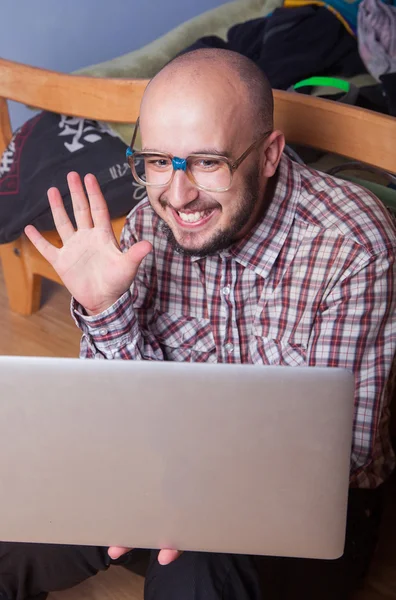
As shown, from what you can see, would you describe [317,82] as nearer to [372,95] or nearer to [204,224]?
[372,95]

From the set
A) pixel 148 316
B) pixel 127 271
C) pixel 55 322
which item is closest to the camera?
pixel 127 271

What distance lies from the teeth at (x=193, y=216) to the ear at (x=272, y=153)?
0.13 meters

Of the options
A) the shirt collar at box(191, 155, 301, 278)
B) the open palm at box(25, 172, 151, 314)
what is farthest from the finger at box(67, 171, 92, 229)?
the shirt collar at box(191, 155, 301, 278)

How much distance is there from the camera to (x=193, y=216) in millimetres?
1173

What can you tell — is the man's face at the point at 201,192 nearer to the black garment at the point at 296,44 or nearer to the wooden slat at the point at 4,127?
the black garment at the point at 296,44

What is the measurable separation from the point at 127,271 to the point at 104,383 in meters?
0.35

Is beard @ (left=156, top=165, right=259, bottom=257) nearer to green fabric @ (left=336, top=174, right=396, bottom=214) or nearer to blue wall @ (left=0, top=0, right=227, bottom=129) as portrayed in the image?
green fabric @ (left=336, top=174, right=396, bottom=214)

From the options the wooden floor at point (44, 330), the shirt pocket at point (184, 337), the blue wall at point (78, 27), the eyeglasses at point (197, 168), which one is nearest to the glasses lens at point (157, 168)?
the eyeglasses at point (197, 168)

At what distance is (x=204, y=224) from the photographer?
3.85ft

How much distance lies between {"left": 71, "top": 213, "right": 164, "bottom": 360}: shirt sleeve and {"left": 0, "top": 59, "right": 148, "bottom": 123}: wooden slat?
1.47ft

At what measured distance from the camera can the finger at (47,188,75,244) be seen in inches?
45.0

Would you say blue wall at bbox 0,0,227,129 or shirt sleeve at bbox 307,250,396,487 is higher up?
blue wall at bbox 0,0,227,129

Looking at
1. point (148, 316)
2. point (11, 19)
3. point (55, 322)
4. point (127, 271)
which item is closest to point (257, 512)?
point (127, 271)

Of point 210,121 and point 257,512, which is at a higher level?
point 210,121
